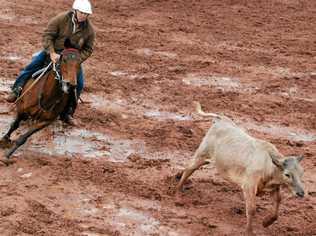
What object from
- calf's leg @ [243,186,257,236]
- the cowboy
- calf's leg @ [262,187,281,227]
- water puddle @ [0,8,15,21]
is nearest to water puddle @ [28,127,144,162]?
the cowboy

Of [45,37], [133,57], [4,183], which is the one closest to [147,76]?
[133,57]

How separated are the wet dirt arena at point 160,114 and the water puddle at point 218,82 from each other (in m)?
0.04

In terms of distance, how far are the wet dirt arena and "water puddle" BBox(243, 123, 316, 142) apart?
0.7 inches

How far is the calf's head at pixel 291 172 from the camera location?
859 cm

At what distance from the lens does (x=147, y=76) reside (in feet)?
48.4

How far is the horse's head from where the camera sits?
10125 millimetres

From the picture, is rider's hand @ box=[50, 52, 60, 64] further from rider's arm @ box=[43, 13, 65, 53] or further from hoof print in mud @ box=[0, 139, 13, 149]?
hoof print in mud @ box=[0, 139, 13, 149]

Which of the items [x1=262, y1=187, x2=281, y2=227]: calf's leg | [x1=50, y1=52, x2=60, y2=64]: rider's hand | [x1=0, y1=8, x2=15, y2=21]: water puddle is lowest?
[x1=0, y1=8, x2=15, y2=21]: water puddle

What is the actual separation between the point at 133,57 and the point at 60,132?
13.2 ft

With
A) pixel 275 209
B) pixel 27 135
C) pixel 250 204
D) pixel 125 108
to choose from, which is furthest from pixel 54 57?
pixel 275 209

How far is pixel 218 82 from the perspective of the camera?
14617 mm

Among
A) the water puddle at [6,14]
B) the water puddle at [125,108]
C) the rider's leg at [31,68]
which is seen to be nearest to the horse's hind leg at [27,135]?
the rider's leg at [31,68]

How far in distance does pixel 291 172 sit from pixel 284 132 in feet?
13.4

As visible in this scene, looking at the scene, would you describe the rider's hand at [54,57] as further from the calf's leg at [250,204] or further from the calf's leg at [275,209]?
the calf's leg at [275,209]
